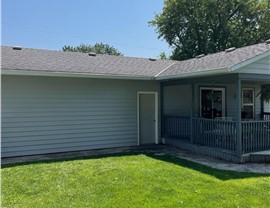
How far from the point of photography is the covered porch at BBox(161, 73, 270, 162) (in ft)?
25.1

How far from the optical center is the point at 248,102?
498 inches

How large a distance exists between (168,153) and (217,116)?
172 inches

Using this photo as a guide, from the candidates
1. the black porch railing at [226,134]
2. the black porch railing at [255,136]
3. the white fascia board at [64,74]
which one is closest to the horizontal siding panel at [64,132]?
the white fascia board at [64,74]

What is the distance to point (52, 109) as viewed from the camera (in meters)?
8.75

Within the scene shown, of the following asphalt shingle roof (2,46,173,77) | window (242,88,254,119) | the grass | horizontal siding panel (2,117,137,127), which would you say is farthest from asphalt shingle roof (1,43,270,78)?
window (242,88,254,119)

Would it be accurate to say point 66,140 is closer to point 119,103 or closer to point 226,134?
point 119,103

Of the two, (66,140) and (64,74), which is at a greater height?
(64,74)

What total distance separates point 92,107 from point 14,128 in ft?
8.37

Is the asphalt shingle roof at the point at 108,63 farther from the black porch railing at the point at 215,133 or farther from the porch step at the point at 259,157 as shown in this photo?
the porch step at the point at 259,157

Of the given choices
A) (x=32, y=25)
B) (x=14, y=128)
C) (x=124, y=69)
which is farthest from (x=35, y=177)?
(x=32, y=25)

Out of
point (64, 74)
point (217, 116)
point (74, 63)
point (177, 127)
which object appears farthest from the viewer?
point (217, 116)

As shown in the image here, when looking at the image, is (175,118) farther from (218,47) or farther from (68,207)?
(218,47)

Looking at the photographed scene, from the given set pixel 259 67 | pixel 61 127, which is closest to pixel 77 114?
pixel 61 127

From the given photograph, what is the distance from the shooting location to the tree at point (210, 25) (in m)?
25.5
